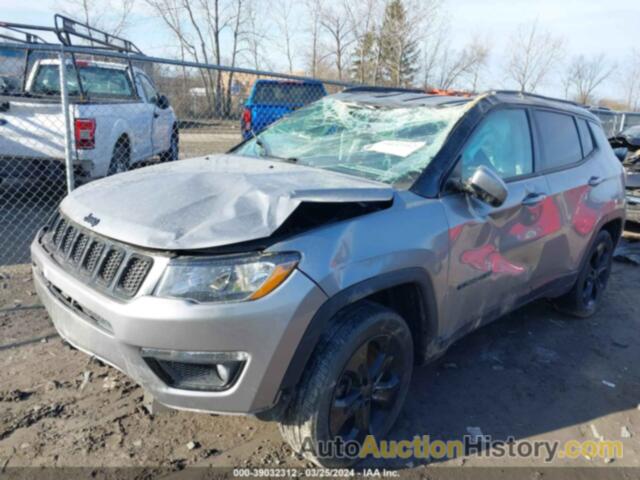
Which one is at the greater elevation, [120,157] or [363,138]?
[363,138]

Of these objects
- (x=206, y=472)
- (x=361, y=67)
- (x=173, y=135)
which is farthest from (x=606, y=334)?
(x=361, y=67)

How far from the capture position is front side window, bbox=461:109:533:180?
2.93 m

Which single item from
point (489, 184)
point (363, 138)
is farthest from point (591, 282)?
point (363, 138)

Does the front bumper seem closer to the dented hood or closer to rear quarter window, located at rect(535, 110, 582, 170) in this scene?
the dented hood

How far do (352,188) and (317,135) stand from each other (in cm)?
112

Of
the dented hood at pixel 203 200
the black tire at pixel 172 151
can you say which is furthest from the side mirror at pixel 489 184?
the black tire at pixel 172 151

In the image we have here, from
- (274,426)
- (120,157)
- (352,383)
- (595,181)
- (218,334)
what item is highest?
(595,181)

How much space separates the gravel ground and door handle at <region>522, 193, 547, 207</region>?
1164mm

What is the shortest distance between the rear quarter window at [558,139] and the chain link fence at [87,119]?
2.87 metres

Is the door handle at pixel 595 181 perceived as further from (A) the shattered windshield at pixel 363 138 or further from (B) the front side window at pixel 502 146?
(A) the shattered windshield at pixel 363 138

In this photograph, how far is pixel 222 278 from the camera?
1.97m

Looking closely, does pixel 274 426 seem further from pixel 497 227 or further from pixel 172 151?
pixel 172 151

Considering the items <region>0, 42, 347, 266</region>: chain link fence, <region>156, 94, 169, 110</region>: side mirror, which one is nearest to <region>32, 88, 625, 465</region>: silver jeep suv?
<region>0, 42, 347, 266</region>: chain link fence

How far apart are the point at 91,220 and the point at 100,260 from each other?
23 cm
